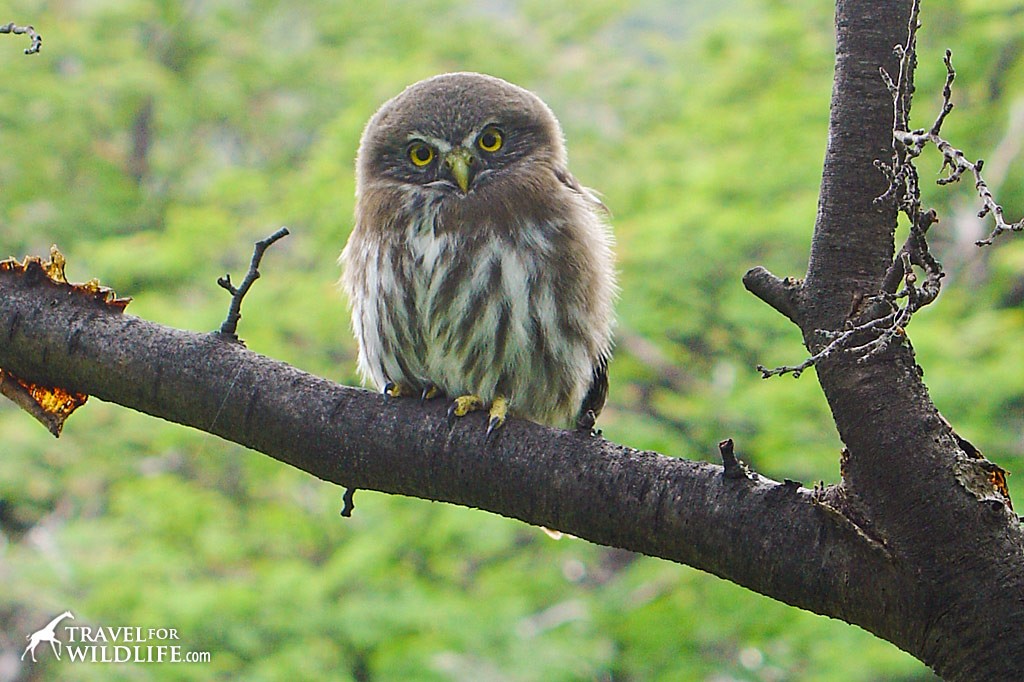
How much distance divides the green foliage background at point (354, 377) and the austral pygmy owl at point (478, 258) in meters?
3.07

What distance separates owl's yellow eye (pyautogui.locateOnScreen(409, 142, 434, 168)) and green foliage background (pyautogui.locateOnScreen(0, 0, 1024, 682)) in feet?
11.1

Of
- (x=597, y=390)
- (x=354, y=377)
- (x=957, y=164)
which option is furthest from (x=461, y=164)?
(x=354, y=377)

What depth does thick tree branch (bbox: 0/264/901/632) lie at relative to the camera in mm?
1933

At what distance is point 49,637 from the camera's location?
18.2 ft

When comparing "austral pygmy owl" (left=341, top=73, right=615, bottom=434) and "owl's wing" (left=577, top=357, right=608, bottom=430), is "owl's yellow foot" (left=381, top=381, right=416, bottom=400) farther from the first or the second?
"owl's wing" (left=577, top=357, right=608, bottom=430)

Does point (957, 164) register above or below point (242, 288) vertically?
below

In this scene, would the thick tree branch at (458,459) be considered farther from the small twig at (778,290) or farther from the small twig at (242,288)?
the small twig at (778,290)

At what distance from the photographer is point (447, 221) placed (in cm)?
332

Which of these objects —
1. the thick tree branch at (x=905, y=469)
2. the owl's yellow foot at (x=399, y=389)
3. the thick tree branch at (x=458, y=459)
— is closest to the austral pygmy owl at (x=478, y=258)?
the owl's yellow foot at (x=399, y=389)

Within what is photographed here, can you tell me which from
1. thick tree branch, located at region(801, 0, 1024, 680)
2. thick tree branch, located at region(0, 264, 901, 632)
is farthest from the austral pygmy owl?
thick tree branch, located at region(801, 0, 1024, 680)

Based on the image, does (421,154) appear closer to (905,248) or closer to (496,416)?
(496,416)

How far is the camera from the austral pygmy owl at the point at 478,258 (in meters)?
3.26

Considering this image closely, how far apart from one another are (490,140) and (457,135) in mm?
119

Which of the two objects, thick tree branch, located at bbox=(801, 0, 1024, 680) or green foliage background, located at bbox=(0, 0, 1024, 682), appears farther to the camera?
green foliage background, located at bbox=(0, 0, 1024, 682)
